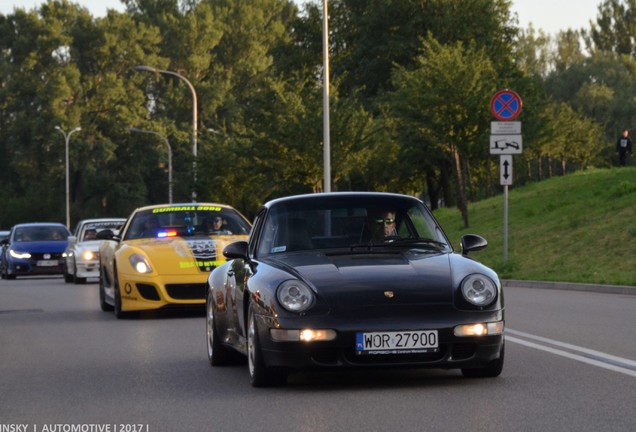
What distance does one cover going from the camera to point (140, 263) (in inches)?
730

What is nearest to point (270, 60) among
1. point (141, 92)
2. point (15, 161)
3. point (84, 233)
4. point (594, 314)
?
point (141, 92)

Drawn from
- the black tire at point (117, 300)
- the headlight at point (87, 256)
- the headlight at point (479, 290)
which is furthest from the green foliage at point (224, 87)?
the headlight at point (479, 290)

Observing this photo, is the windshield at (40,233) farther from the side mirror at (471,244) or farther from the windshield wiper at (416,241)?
the windshield wiper at (416,241)

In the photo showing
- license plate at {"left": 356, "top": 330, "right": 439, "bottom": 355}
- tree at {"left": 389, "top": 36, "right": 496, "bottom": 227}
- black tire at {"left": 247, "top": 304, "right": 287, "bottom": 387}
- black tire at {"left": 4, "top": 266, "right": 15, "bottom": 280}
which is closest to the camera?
license plate at {"left": 356, "top": 330, "right": 439, "bottom": 355}

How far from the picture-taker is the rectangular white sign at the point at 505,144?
29.6 meters

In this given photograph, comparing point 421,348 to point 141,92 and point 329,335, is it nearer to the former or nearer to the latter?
point 329,335

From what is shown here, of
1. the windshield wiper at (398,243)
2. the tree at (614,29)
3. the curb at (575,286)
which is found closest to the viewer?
the windshield wiper at (398,243)

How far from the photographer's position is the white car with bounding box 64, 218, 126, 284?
34.2m

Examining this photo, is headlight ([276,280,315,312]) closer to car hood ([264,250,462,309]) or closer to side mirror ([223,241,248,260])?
car hood ([264,250,462,309])

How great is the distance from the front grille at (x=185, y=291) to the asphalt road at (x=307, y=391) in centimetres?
247

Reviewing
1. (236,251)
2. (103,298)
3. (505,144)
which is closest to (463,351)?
(236,251)

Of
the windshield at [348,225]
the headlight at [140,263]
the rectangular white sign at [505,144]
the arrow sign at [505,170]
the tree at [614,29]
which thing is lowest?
the headlight at [140,263]

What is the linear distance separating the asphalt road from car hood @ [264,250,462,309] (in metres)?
0.61

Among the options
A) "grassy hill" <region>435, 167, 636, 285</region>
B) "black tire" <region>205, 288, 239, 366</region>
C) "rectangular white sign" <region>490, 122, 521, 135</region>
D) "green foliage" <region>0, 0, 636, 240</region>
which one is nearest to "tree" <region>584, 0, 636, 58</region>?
"green foliage" <region>0, 0, 636, 240</region>
